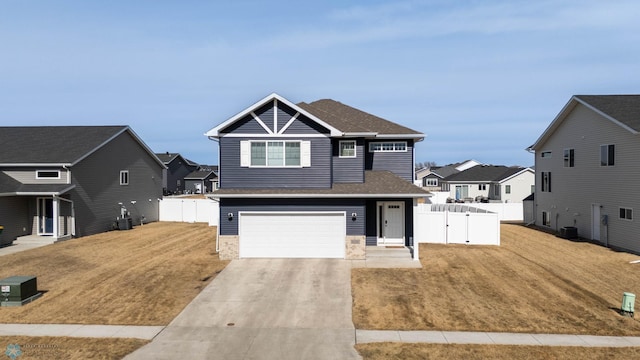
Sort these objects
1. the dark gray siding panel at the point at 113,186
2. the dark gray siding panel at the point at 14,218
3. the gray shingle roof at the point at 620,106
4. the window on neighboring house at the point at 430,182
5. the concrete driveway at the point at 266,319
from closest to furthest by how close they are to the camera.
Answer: the concrete driveway at the point at 266,319, the gray shingle roof at the point at 620,106, the dark gray siding panel at the point at 14,218, the dark gray siding panel at the point at 113,186, the window on neighboring house at the point at 430,182

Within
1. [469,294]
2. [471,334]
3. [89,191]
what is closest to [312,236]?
[469,294]

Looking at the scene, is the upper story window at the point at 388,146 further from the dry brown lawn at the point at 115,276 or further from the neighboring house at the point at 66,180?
the neighboring house at the point at 66,180

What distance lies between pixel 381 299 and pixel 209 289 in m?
6.43

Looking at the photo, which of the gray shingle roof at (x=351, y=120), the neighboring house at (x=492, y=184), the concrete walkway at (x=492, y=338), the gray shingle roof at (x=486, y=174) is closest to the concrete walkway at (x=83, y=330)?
the concrete walkway at (x=492, y=338)

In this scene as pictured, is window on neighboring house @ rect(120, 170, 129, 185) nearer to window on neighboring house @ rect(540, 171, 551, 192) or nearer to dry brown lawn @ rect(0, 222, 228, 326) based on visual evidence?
dry brown lawn @ rect(0, 222, 228, 326)

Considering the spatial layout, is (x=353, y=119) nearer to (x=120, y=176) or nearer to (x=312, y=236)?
(x=312, y=236)

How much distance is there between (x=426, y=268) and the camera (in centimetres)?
1753

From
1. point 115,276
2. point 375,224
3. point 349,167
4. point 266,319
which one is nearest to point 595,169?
point 375,224

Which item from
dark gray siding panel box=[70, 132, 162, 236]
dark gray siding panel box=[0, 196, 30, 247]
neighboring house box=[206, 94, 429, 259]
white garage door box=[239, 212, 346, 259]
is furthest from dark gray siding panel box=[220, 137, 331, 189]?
dark gray siding panel box=[0, 196, 30, 247]

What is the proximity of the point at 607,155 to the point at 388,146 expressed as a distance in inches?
501

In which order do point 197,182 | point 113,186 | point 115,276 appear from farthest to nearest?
point 197,182, point 113,186, point 115,276

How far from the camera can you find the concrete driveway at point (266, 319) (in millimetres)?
9883

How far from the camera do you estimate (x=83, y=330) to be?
11.1 meters

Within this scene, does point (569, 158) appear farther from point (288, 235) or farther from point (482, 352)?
point (482, 352)
